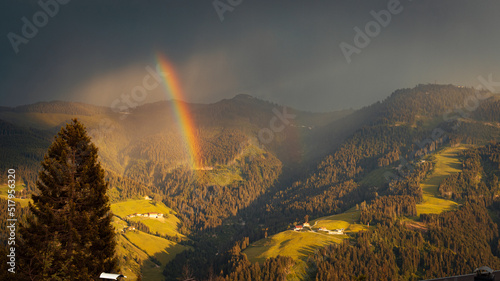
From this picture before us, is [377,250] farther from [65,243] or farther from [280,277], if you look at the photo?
[65,243]

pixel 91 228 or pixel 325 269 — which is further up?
pixel 91 228

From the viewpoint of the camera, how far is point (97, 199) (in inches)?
1405

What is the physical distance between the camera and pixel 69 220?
113 ft

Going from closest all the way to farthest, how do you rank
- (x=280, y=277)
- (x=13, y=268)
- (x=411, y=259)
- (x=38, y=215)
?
(x=13, y=268) < (x=38, y=215) < (x=280, y=277) < (x=411, y=259)

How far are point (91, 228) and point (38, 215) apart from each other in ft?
18.6

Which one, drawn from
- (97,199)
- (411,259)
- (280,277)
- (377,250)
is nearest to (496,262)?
(411,259)

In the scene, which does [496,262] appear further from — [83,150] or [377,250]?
[83,150]

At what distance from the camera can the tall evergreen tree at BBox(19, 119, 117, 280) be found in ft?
107

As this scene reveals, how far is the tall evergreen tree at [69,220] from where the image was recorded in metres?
32.8

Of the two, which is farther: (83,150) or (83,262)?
(83,150)

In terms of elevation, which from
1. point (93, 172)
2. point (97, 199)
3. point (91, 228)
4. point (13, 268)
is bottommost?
point (13, 268)

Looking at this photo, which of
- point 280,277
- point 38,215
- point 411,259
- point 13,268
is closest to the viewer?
point 13,268

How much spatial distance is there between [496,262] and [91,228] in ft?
794

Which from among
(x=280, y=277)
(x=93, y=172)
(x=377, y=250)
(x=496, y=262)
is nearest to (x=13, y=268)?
(x=93, y=172)
